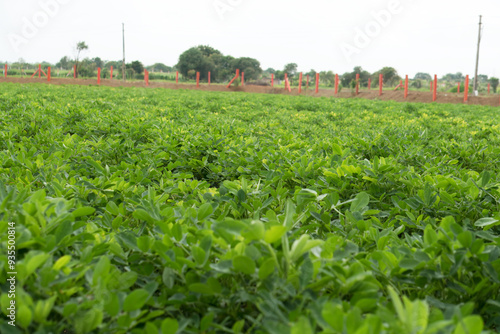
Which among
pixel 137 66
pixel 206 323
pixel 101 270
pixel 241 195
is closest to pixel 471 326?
pixel 206 323

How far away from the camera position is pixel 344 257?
1321mm

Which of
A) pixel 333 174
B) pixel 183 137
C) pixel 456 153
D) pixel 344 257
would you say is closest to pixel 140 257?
pixel 344 257

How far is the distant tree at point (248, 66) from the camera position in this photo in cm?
6856

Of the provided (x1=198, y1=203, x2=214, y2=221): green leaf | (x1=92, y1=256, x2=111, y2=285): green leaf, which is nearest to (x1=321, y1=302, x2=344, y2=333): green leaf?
(x1=92, y1=256, x2=111, y2=285): green leaf

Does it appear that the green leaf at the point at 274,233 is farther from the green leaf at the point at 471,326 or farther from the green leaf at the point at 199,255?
the green leaf at the point at 471,326

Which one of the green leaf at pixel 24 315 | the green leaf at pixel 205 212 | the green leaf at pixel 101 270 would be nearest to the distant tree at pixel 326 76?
the green leaf at pixel 205 212

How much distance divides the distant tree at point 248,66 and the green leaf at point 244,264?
227 ft

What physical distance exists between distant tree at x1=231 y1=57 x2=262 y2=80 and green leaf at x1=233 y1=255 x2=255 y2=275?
6904 cm

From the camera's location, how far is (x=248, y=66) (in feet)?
230

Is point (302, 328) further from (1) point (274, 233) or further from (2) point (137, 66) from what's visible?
(2) point (137, 66)

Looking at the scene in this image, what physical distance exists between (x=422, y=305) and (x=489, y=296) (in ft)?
1.84

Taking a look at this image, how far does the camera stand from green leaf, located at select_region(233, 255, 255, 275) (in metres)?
1.00

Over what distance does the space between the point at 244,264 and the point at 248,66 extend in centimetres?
7148

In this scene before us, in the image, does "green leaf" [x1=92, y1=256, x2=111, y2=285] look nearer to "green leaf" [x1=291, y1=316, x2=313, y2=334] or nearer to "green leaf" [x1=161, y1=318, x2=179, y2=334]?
"green leaf" [x1=161, y1=318, x2=179, y2=334]
